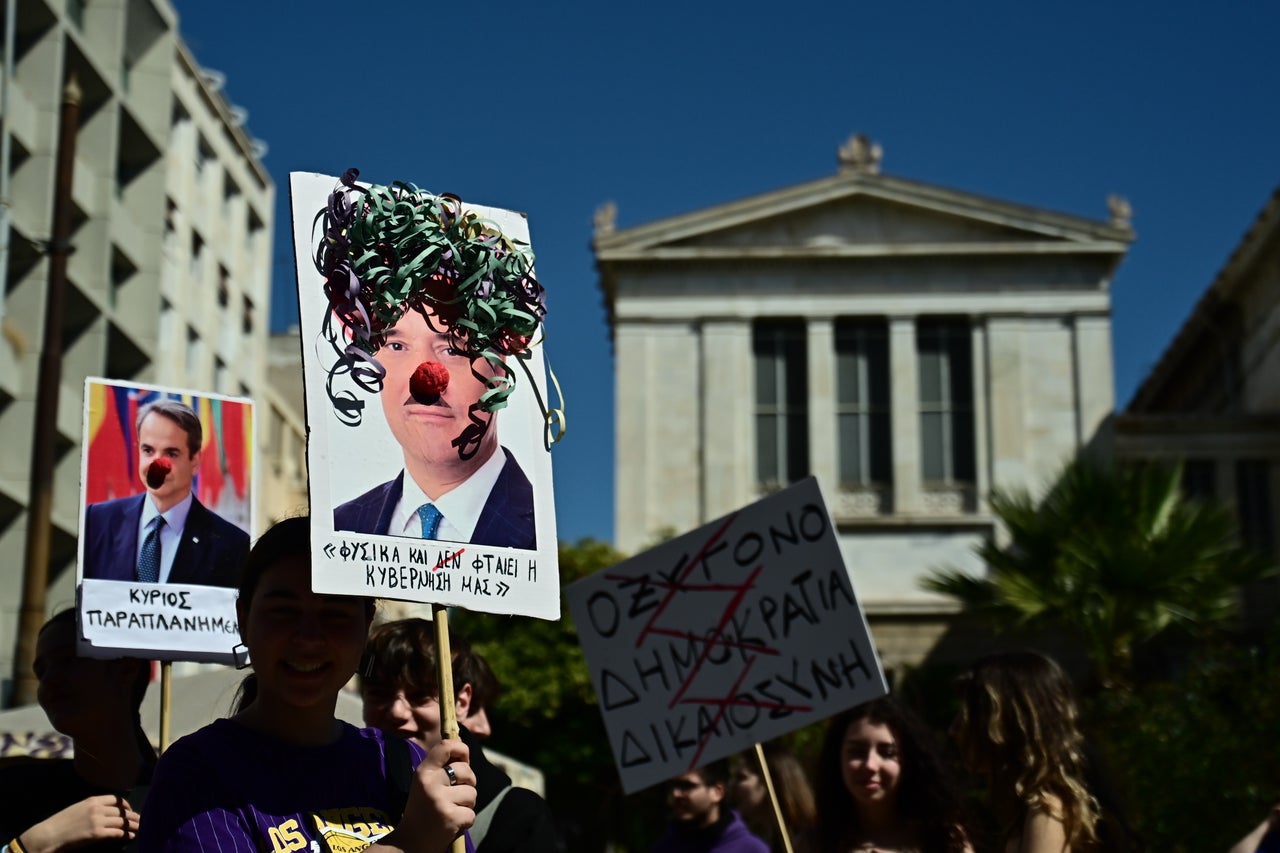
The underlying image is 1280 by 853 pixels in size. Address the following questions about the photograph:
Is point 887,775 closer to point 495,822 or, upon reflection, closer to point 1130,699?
point 495,822

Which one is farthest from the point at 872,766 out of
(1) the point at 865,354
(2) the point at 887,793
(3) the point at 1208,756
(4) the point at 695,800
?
(1) the point at 865,354

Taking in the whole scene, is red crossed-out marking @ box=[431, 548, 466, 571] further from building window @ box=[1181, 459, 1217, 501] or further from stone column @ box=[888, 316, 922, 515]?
building window @ box=[1181, 459, 1217, 501]

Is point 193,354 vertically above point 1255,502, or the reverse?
point 193,354

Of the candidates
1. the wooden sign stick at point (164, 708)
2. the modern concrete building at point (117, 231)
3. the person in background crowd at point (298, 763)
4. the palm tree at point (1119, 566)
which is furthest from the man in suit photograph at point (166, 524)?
the palm tree at point (1119, 566)

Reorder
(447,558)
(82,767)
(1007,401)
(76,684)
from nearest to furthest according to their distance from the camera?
(447,558) → (82,767) → (76,684) → (1007,401)

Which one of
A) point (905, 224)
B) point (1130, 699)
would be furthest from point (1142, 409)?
point (1130, 699)

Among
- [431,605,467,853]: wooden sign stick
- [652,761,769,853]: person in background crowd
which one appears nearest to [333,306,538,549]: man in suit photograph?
[431,605,467,853]: wooden sign stick

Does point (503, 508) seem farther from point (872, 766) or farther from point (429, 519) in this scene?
point (872, 766)

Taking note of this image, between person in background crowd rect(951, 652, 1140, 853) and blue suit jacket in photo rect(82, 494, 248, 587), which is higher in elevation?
blue suit jacket in photo rect(82, 494, 248, 587)

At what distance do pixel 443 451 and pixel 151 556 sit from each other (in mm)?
2047

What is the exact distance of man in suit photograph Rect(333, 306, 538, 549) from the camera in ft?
12.2

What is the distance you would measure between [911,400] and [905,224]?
3.49m

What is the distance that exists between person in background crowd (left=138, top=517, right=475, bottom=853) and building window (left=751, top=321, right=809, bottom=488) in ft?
99.0

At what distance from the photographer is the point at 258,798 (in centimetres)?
317
